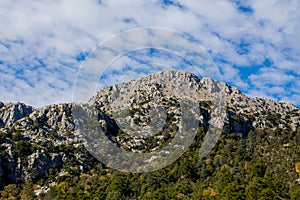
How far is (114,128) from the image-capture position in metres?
131

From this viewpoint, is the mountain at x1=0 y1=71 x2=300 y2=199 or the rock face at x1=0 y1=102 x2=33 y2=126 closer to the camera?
the mountain at x1=0 y1=71 x2=300 y2=199

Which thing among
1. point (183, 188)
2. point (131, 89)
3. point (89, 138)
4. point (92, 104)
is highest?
point (131, 89)

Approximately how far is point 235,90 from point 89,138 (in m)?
90.4

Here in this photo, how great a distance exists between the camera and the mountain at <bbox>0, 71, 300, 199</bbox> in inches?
2931

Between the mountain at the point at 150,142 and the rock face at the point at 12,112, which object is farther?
the rock face at the point at 12,112

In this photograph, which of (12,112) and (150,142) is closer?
(150,142)

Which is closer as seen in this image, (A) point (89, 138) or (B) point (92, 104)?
(A) point (89, 138)

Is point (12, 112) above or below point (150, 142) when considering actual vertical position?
above

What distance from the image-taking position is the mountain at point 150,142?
74.4 meters

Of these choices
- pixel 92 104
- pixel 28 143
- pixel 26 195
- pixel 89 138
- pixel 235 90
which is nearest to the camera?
pixel 26 195

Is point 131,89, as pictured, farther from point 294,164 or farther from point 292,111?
point 294,164

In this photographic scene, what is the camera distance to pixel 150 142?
116312 mm

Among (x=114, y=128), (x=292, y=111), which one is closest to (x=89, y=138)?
(x=114, y=128)

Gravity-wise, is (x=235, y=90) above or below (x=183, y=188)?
above
